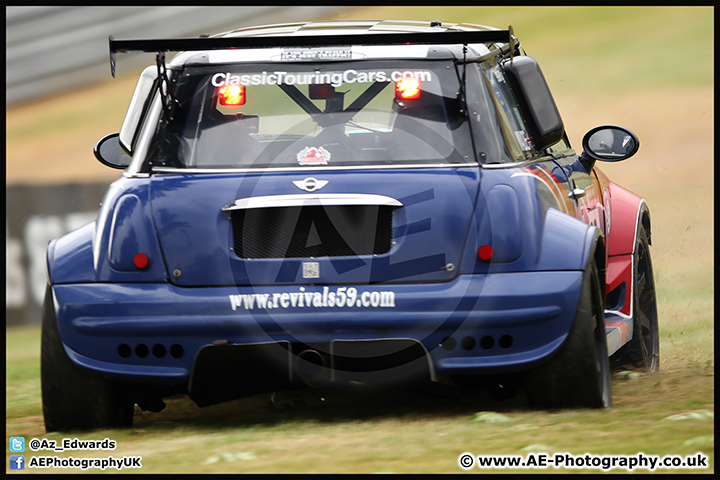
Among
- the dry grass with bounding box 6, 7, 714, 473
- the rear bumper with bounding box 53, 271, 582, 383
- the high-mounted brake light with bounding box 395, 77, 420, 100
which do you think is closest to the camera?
the dry grass with bounding box 6, 7, 714, 473

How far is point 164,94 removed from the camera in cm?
599

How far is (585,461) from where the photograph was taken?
14.5 ft

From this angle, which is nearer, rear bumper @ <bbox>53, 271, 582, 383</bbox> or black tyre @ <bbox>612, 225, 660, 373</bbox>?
rear bumper @ <bbox>53, 271, 582, 383</bbox>

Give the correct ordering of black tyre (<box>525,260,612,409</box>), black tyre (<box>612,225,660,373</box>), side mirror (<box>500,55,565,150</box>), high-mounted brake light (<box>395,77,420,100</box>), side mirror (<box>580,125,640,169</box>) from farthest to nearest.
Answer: black tyre (<box>612,225,660,373</box>) → side mirror (<box>580,125,640,169</box>) → side mirror (<box>500,55,565,150</box>) → high-mounted brake light (<box>395,77,420,100</box>) → black tyre (<box>525,260,612,409</box>)

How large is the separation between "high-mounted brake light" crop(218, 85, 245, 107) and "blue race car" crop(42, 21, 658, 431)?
14 cm

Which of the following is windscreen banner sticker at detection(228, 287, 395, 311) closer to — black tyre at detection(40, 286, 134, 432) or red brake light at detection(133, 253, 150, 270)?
red brake light at detection(133, 253, 150, 270)

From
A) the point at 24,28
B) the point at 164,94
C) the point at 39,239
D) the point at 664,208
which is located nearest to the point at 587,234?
the point at 164,94

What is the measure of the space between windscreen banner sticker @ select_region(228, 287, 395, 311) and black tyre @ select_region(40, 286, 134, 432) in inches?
31.3

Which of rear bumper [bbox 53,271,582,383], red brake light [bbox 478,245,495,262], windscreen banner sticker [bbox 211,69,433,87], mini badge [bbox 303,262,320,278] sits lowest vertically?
rear bumper [bbox 53,271,582,383]

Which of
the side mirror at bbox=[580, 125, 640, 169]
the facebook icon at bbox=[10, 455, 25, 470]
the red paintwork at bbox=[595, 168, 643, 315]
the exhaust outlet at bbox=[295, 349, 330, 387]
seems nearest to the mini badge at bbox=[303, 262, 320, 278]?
the exhaust outlet at bbox=[295, 349, 330, 387]

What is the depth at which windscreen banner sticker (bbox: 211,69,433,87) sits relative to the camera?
5922 mm

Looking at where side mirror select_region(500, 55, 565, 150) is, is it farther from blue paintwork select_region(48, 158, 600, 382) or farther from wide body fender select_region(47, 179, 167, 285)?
wide body fender select_region(47, 179, 167, 285)

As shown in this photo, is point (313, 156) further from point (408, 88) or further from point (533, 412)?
point (533, 412)

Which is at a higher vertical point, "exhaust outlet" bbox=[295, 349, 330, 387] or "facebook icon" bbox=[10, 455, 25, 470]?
"exhaust outlet" bbox=[295, 349, 330, 387]
